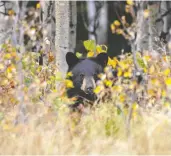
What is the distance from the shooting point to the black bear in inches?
311

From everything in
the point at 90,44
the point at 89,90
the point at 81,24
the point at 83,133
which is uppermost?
the point at 81,24

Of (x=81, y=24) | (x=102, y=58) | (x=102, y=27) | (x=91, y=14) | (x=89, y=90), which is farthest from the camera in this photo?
(x=81, y=24)

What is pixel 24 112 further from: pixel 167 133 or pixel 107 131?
pixel 167 133

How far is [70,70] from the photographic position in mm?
8250

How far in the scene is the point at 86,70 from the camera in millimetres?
8062

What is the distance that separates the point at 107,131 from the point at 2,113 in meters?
1.32

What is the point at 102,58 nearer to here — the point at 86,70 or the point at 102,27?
the point at 86,70

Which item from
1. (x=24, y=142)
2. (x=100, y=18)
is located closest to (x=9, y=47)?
(x=24, y=142)

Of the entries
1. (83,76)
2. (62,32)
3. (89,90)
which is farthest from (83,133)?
(62,32)

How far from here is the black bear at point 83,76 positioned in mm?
7902

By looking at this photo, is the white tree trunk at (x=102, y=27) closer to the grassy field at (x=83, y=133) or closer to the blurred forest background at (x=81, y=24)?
the blurred forest background at (x=81, y=24)

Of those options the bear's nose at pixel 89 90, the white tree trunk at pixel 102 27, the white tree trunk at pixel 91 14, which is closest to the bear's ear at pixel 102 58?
the bear's nose at pixel 89 90

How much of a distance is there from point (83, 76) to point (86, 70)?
0.09 meters

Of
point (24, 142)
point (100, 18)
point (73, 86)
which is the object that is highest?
point (100, 18)
